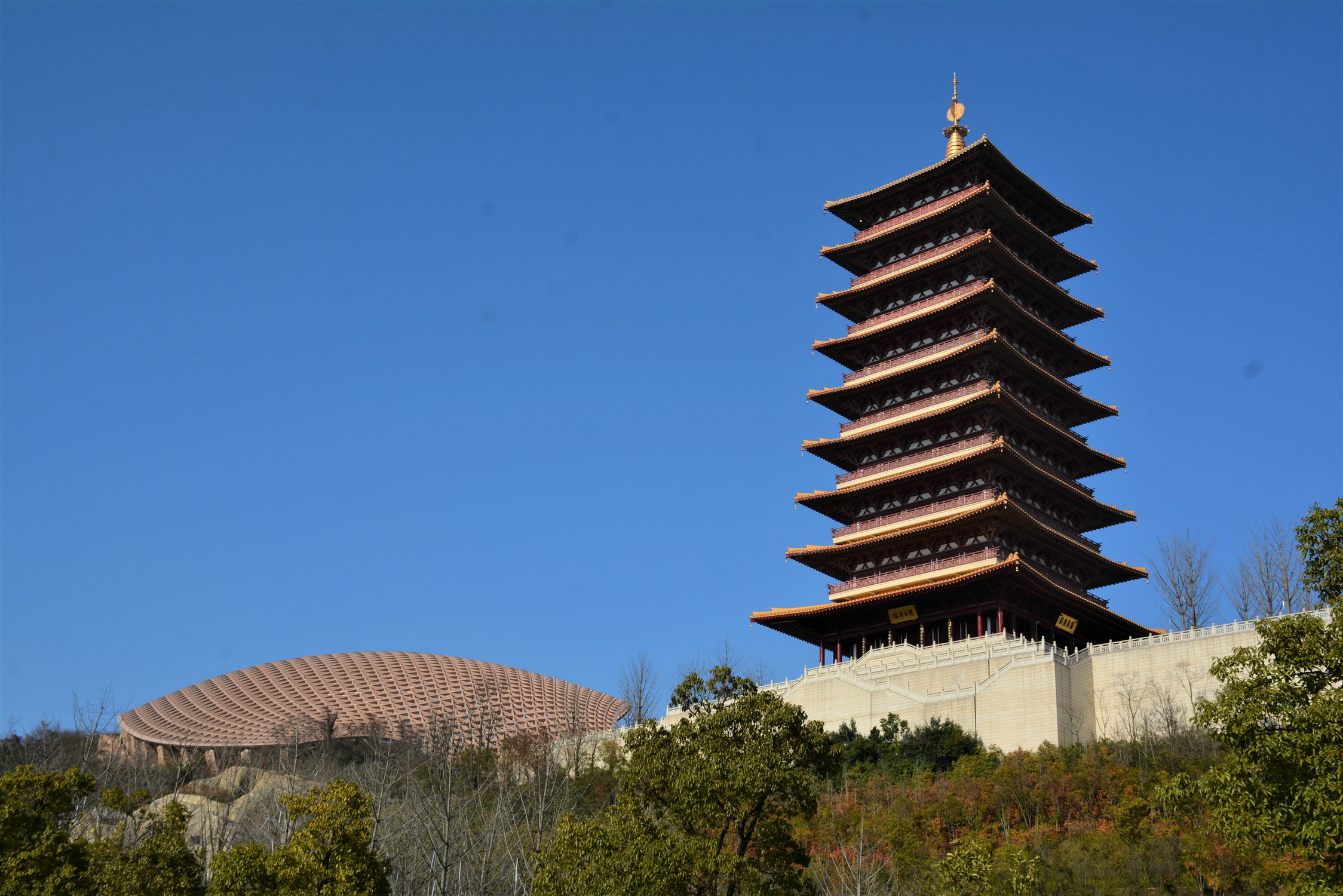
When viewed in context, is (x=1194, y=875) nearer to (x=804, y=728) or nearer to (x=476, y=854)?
(x=804, y=728)

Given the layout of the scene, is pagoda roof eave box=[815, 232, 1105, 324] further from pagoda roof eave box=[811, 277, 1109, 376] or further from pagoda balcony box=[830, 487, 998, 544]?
pagoda balcony box=[830, 487, 998, 544]

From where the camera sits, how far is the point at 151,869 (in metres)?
22.2

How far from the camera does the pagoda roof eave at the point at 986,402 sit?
5247cm

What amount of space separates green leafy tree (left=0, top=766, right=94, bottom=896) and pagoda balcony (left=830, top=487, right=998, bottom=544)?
3539 cm

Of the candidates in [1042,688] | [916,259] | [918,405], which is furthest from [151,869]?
[916,259]

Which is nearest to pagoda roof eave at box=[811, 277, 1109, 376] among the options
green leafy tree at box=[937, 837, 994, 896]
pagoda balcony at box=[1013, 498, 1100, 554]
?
pagoda balcony at box=[1013, 498, 1100, 554]

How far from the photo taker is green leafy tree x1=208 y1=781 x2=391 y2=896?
1981cm

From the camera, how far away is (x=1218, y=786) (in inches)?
685

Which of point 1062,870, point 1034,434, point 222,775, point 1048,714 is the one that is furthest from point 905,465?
point 222,775

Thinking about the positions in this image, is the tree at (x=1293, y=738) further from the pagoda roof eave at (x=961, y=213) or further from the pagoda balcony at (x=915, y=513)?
the pagoda roof eave at (x=961, y=213)

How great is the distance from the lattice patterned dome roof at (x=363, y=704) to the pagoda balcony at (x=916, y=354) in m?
20.7

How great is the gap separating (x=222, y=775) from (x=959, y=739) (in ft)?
99.7

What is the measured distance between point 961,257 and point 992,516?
44.3ft

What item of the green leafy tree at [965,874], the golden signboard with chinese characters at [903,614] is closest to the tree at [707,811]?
the green leafy tree at [965,874]
